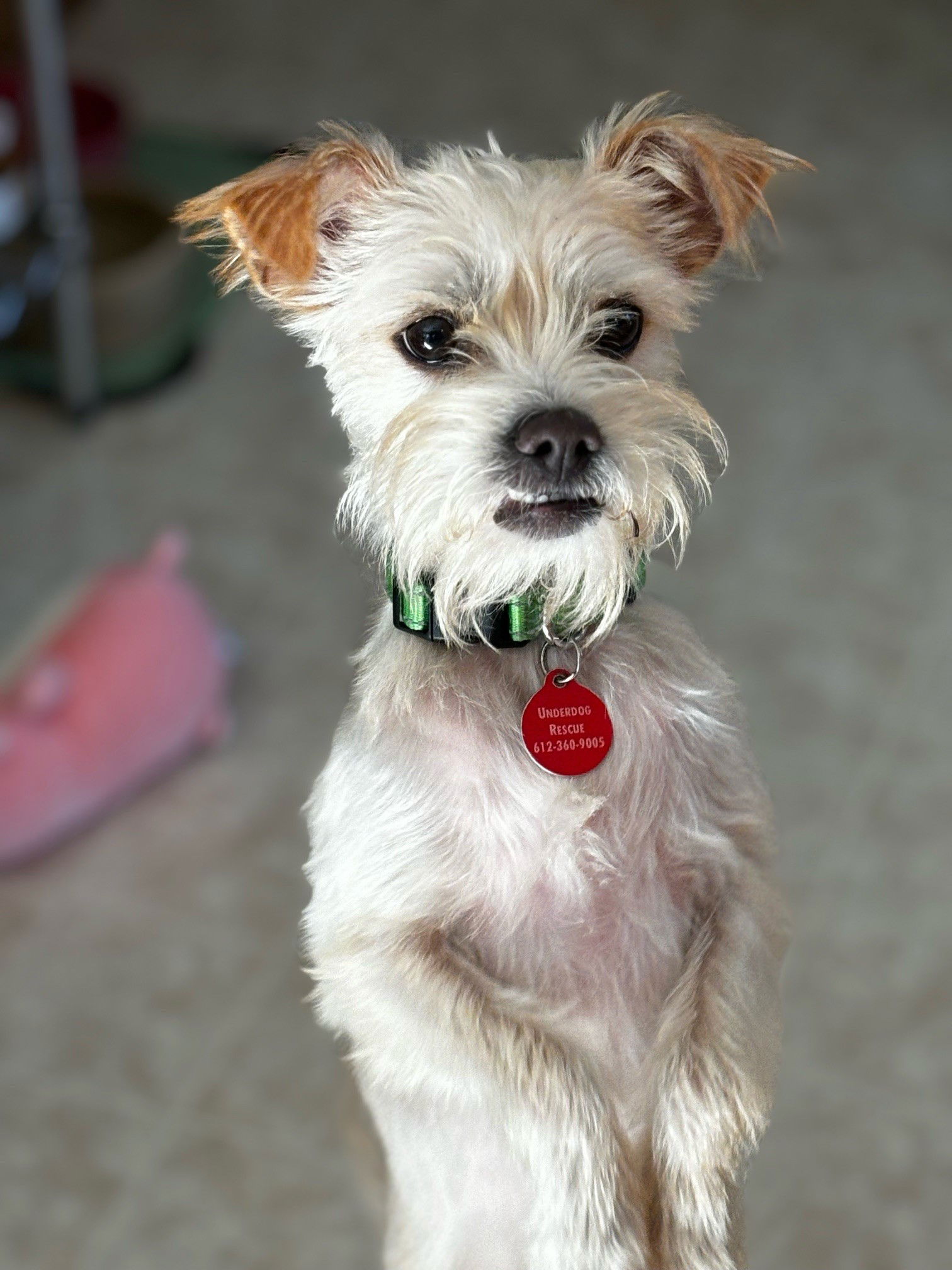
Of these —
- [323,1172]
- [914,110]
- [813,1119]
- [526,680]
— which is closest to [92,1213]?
[323,1172]

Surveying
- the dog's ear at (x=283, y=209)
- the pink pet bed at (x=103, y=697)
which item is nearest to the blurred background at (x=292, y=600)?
the pink pet bed at (x=103, y=697)

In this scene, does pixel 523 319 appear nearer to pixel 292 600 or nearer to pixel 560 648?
pixel 560 648

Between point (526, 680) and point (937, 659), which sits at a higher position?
point (526, 680)

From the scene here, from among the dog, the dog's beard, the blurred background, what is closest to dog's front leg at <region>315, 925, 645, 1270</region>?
the dog

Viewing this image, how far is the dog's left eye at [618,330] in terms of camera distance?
0.50 metres

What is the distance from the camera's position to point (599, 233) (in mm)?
474

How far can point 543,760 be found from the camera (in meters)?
0.45

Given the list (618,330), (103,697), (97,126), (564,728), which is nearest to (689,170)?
(618,330)

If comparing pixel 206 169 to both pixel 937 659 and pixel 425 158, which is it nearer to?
pixel 937 659

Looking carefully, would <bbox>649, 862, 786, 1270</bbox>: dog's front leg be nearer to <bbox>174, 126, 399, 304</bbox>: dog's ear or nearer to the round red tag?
the round red tag

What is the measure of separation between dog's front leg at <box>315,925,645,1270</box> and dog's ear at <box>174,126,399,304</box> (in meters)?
0.19

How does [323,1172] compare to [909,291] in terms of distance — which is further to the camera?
[909,291]

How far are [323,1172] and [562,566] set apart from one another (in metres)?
1.50

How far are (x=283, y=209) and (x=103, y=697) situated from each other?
1.42 metres
